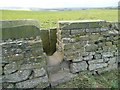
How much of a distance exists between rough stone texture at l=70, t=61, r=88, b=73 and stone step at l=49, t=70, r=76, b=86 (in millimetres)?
127

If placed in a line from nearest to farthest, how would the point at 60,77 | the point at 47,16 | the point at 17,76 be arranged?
the point at 17,76 → the point at 60,77 → the point at 47,16

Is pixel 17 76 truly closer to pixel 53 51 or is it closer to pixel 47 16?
pixel 53 51

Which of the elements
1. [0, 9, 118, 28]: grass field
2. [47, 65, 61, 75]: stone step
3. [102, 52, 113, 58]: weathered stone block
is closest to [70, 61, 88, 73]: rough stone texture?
[47, 65, 61, 75]: stone step

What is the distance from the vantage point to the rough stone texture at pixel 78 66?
551cm

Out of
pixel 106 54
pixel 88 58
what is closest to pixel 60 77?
pixel 88 58

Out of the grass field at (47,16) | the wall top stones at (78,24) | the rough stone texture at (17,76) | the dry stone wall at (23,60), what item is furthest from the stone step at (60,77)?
the grass field at (47,16)

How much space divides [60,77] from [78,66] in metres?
0.54

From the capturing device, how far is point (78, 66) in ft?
18.2

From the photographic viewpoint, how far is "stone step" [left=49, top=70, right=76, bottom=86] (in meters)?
5.27

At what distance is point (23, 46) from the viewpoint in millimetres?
4707

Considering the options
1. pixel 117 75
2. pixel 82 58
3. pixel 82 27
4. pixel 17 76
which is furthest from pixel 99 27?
pixel 17 76

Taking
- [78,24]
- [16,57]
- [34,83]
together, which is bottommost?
[34,83]

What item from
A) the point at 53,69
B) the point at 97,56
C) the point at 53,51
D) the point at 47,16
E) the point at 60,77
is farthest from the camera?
the point at 47,16

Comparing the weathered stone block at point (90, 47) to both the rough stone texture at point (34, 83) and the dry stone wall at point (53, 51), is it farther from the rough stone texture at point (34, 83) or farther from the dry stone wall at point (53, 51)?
the rough stone texture at point (34, 83)
